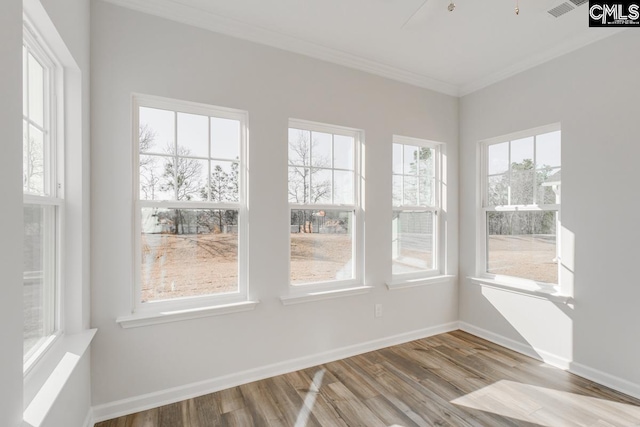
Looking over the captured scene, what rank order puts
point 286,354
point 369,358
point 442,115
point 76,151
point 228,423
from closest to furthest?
point 76,151 < point 228,423 < point 286,354 < point 369,358 < point 442,115

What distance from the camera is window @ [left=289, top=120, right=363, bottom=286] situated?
2748 millimetres

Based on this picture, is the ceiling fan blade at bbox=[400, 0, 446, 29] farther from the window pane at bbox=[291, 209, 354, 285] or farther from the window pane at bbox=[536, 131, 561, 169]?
the window pane at bbox=[536, 131, 561, 169]

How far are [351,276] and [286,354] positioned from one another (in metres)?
0.93

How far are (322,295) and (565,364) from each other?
219cm

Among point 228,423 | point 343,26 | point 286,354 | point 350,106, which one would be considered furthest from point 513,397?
point 343,26

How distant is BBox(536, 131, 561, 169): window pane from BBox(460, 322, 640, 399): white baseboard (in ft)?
5.70

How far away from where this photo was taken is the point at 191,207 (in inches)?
90.9

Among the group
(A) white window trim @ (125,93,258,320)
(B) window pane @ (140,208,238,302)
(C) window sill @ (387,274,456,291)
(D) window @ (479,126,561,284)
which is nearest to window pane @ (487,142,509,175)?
(D) window @ (479,126,561,284)

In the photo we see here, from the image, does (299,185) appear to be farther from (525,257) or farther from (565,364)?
(565,364)

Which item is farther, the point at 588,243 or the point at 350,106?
the point at 350,106

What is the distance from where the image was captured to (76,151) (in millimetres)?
1794

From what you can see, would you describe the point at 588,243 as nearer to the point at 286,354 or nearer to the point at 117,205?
the point at 286,354

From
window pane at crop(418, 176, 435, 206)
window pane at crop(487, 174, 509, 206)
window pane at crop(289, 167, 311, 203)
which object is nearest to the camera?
window pane at crop(289, 167, 311, 203)

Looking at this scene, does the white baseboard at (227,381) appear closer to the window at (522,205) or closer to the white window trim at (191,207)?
the white window trim at (191,207)
